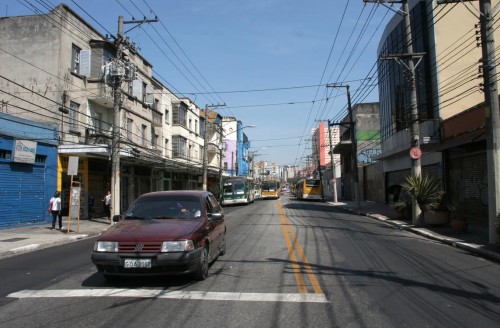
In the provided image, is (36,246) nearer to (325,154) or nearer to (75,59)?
(75,59)

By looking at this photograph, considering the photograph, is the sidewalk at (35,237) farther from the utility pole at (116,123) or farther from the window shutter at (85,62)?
the window shutter at (85,62)

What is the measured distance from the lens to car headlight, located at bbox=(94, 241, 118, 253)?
715cm

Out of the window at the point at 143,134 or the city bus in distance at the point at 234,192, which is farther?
the city bus in distance at the point at 234,192

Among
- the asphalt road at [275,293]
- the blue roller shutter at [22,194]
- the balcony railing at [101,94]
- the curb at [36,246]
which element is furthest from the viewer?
the balcony railing at [101,94]

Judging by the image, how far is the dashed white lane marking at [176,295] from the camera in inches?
260

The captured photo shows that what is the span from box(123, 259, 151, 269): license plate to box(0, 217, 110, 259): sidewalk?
7.01m

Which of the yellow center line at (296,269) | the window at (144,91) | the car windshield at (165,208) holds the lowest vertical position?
the yellow center line at (296,269)

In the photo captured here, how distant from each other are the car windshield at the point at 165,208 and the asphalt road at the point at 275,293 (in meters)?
1.19

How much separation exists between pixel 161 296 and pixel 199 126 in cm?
4898

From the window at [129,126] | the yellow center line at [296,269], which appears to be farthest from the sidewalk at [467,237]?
the window at [129,126]

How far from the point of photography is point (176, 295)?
682 centimetres

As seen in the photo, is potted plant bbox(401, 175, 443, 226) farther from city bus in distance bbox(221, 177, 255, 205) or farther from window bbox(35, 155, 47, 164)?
city bus in distance bbox(221, 177, 255, 205)

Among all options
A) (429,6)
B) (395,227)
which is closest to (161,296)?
(395,227)

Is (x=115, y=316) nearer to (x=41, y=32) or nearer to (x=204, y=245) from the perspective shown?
(x=204, y=245)
